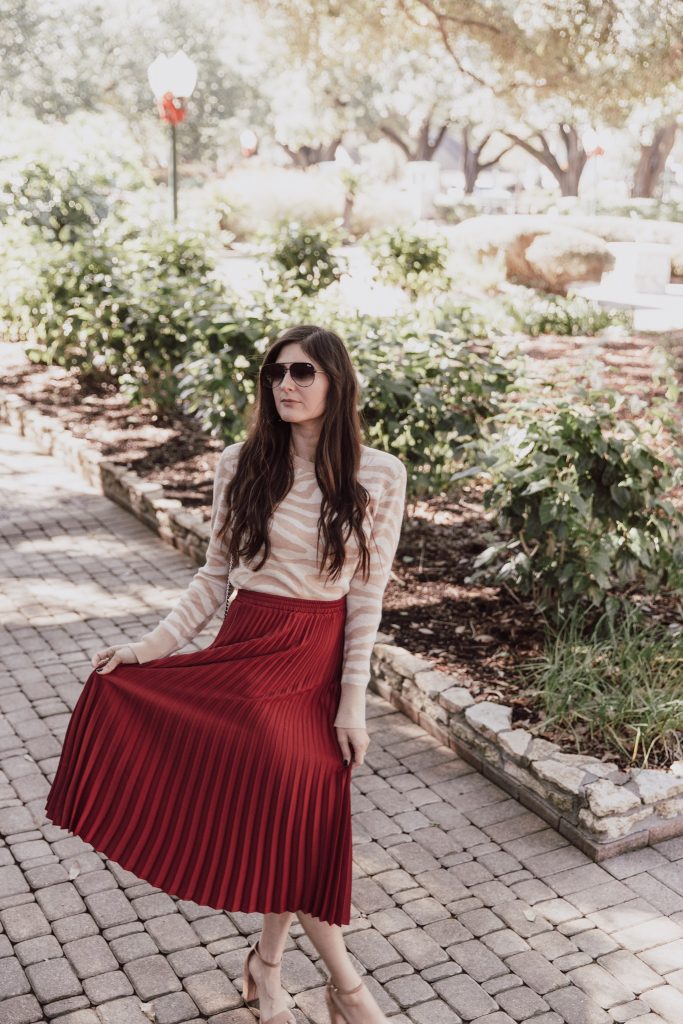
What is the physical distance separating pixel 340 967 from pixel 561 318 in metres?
11.1

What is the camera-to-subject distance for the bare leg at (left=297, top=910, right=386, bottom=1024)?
2.76m

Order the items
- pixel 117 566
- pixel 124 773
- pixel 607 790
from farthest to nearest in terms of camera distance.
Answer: pixel 117 566 → pixel 607 790 → pixel 124 773

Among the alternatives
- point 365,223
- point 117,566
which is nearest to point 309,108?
point 365,223

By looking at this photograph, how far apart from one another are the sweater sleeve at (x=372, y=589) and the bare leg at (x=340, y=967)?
0.61m

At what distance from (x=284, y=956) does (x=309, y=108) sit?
1733 inches

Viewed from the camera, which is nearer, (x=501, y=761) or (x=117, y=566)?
(x=501, y=761)

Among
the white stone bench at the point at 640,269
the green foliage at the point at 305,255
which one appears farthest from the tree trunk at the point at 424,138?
the green foliage at the point at 305,255

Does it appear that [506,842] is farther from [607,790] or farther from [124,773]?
[124,773]

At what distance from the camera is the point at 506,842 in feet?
13.0

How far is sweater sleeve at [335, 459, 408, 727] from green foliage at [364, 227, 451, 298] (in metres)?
11.8

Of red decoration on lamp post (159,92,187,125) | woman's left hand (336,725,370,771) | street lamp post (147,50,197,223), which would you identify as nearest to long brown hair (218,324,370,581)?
woman's left hand (336,725,370,771)

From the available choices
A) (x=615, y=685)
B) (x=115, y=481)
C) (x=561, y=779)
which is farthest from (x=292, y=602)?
(x=115, y=481)

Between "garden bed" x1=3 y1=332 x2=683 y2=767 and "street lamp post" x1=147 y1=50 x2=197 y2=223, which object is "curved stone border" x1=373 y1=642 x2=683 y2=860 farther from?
"street lamp post" x1=147 y1=50 x2=197 y2=223

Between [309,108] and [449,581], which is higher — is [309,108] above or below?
above
